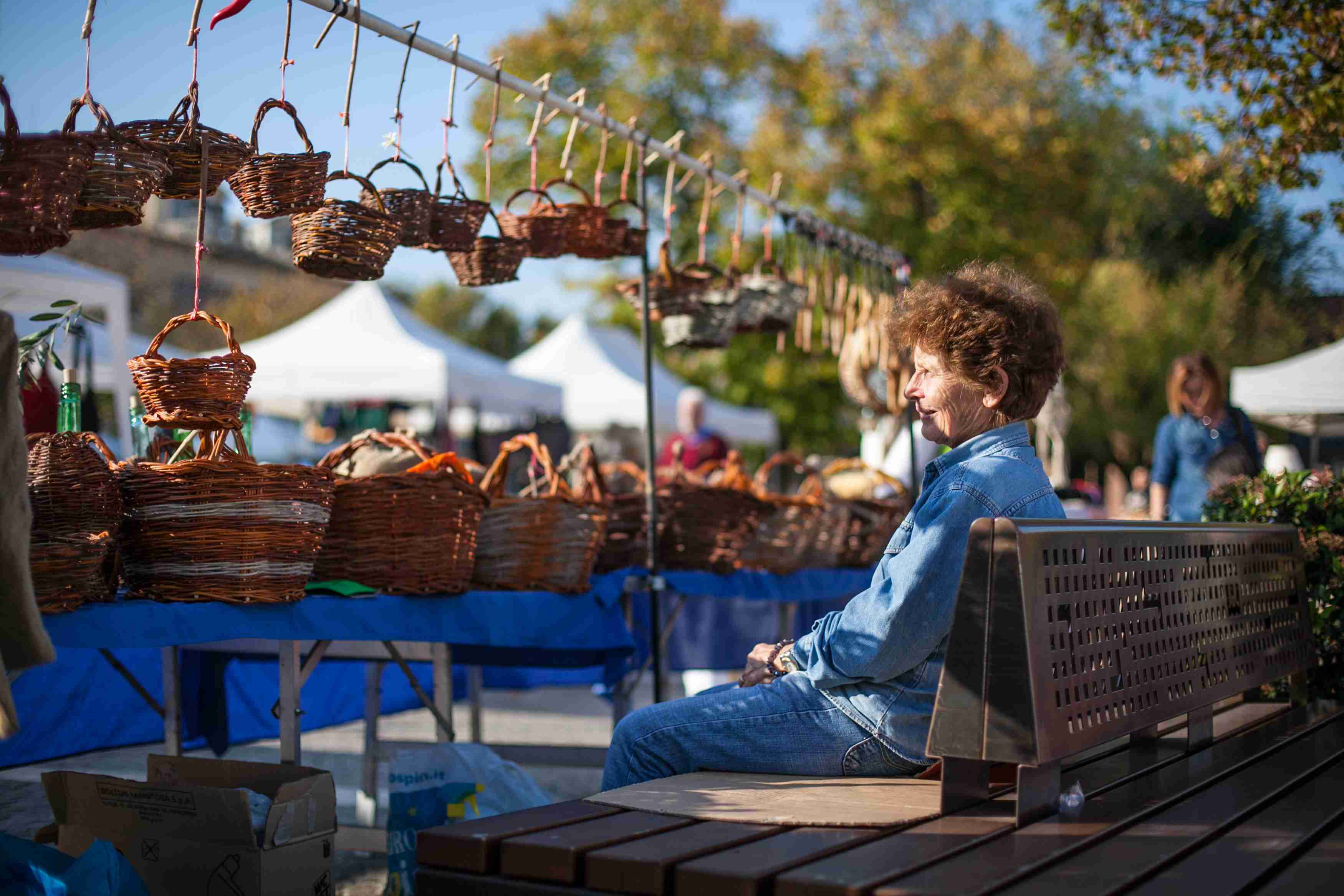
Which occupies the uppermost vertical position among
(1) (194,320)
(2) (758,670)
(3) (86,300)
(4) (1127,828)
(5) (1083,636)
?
(3) (86,300)

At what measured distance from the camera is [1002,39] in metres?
22.0

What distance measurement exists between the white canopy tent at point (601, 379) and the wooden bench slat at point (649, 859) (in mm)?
11336

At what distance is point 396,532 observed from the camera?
9.79 ft

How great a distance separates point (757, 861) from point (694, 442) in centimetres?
632

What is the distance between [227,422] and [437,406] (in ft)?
27.5

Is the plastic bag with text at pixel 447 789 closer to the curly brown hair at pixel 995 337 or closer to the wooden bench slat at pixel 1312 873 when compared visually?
the curly brown hair at pixel 995 337

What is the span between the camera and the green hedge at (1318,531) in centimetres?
371

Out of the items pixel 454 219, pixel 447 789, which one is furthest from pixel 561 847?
pixel 454 219

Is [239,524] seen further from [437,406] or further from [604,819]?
[437,406]

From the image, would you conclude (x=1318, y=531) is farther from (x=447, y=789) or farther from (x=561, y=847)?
(x=561, y=847)

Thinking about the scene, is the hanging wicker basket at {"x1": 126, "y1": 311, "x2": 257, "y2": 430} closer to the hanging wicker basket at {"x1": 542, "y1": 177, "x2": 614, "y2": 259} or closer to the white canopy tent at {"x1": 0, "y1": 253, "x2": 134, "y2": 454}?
the hanging wicker basket at {"x1": 542, "y1": 177, "x2": 614, "y2": 259}

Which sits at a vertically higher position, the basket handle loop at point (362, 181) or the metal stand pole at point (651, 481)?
the basket handle loop at point (362, 181)

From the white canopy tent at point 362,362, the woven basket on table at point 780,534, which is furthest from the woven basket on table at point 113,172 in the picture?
the white canopy tent at point 362,362

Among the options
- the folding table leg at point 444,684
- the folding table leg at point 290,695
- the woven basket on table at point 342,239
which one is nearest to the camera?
the woven basket on table at point 342,239
